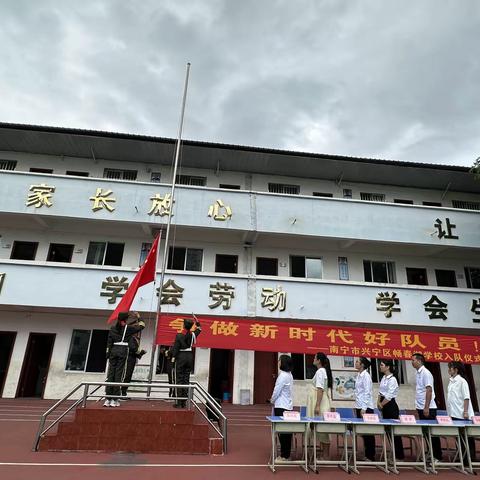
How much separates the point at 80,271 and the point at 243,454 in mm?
8779

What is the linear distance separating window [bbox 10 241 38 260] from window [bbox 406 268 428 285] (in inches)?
591

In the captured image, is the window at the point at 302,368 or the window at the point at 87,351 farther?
the window at the point at 302,368

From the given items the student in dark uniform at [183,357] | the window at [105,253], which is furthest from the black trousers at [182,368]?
the window at [105,253]

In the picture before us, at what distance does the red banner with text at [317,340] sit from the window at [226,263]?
3.40 meters

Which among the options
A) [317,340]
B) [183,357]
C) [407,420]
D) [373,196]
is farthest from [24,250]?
[373,196]

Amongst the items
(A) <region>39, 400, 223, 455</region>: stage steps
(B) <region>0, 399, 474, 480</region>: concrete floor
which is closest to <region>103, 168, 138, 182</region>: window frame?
(B) <region>0, 399, 474, 480</region>: concrete floor

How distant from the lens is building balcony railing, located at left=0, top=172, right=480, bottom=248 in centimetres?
1351

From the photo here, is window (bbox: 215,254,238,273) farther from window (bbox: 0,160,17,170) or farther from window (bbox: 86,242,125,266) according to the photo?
window (bbox: 0,160,17,170)

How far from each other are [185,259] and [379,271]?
8.00 m

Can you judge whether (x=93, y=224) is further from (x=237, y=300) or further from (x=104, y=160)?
(x=237, y=300)

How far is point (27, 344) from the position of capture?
44.7 ft

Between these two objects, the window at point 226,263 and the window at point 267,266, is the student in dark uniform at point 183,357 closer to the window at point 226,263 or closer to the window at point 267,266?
the window at point 226,263

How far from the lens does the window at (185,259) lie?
14766 millimetres

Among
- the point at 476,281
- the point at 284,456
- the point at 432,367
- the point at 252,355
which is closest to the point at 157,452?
the point at 284,456
